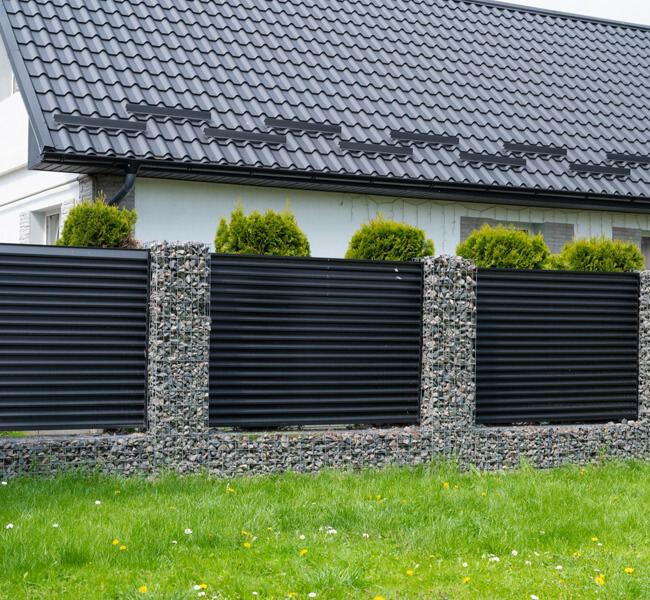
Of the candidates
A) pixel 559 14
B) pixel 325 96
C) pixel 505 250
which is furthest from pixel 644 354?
pixel 559 14

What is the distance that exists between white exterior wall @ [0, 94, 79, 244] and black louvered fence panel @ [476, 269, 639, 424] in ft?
17.9

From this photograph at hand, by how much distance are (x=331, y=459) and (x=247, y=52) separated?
6.63m

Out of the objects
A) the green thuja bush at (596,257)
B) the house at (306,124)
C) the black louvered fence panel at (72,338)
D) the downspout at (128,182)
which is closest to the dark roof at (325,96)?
the house at (306,124)

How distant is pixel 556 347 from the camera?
319 inches

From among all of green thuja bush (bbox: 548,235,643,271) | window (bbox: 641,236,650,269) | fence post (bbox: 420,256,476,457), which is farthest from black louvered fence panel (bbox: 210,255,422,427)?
window (bbox: 641,236,650,269)

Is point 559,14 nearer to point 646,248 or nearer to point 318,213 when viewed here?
point 646,248

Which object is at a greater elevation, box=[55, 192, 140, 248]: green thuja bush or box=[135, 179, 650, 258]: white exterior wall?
box=[135, 179, 650, 258]: white exterior wall

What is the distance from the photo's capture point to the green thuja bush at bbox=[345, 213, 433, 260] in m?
8.07

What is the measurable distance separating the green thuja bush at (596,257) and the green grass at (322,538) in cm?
258

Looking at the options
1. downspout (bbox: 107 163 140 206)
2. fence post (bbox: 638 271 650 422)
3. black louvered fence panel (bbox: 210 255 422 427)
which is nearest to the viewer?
black louvered fence panel (bbox: 210 255 422 427)

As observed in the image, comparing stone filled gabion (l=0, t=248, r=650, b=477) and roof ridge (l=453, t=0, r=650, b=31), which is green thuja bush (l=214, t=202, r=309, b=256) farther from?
roof ridge (l=453, t=0, r=650, b=31)

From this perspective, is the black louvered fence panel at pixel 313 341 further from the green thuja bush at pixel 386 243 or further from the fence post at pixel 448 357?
the green thuja bush at pixel 386 243

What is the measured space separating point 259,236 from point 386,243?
1.17 metres

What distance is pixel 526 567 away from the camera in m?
4.75
